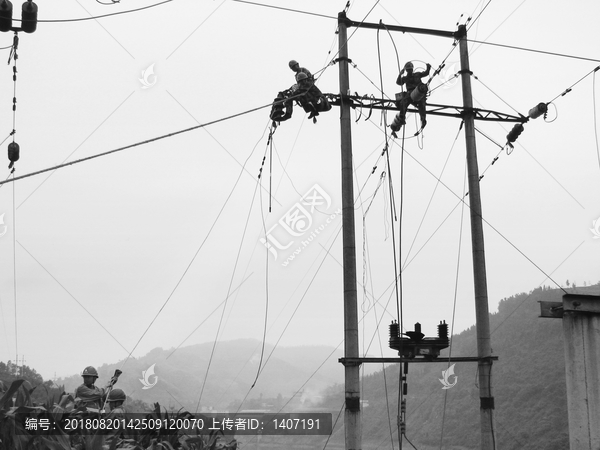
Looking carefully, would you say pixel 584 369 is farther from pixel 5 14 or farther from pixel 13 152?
pixel 5 14

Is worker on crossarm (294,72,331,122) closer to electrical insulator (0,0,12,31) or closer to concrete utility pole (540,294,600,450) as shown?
electrical insulator (0,0,12,31)

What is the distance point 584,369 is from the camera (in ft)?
42.0

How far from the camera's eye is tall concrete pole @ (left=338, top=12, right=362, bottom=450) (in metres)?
12.8

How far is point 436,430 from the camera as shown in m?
109

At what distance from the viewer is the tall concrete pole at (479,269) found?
47.3 feet

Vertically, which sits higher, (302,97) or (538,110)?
(538,110)

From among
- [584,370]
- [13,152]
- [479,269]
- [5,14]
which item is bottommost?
[584,370]

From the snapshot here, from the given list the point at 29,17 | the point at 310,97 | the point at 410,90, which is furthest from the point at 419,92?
the point at 29,17

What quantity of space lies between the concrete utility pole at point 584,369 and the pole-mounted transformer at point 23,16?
1145 cm

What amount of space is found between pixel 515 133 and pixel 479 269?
417 cm

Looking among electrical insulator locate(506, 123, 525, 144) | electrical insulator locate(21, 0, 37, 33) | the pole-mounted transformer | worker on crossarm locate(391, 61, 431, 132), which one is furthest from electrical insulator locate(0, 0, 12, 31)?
electrical insulator locate(506, 123, 525, 144)

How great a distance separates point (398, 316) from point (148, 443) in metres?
6.33

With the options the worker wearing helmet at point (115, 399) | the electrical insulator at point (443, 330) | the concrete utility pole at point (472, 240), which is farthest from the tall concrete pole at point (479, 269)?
the worker wearing helmet at point (115, 399)

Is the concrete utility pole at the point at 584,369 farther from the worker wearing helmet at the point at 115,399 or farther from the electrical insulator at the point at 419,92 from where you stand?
the worker wearing helmet at the point at 115,399
